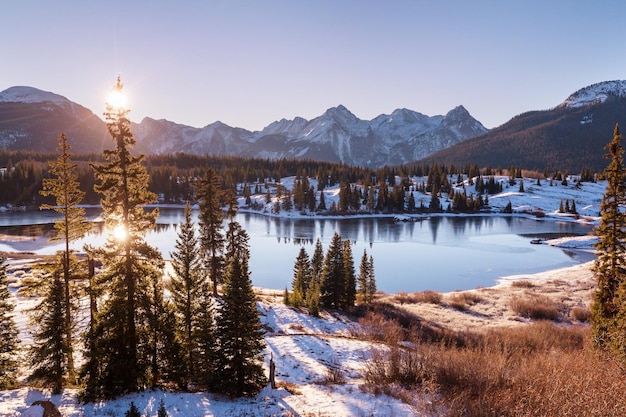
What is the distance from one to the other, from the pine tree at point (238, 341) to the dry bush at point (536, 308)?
33.9 m

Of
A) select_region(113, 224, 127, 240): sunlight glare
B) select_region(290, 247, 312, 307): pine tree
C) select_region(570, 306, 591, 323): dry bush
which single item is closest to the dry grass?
select_region(113, 224, 127, 240): sunlight glare

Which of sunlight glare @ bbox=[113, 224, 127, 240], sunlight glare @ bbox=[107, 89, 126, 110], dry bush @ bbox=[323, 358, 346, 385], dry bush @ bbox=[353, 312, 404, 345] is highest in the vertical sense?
sunlight glare @ bbox=[107, 89, 126, 110]

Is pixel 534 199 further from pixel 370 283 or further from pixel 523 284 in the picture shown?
pixel 370 283

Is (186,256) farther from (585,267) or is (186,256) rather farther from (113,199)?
(585,267)

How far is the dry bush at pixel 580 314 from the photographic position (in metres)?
36.3

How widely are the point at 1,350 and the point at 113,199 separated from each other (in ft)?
28.0

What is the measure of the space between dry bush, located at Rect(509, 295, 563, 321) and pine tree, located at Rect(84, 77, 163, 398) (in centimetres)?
3733

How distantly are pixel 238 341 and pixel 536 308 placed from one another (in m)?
36.0

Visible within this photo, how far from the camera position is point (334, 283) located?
40844 mm

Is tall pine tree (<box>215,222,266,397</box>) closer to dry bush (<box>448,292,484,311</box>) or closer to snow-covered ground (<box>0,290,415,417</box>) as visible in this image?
snow-covered ground (<box>0,290,415,417</box>)

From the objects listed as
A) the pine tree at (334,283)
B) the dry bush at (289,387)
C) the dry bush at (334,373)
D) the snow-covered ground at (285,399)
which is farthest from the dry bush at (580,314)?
the dry bush at (289,387)

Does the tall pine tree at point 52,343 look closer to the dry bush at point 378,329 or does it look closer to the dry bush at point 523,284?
the dry bush at point 378,329

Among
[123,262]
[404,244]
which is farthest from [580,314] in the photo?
[404,244]

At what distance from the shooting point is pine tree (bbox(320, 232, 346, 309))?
1597 inches
